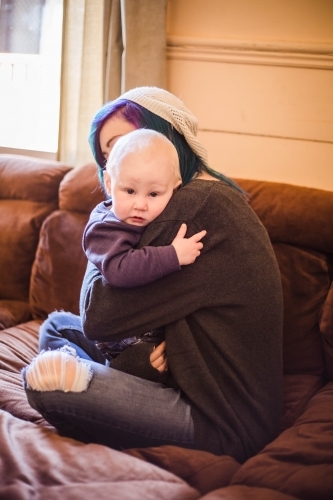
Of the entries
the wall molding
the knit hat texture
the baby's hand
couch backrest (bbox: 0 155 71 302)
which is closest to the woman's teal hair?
the knit hat texture

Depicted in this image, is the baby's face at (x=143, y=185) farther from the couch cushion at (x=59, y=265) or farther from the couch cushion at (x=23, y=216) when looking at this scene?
the couch cushion at (x=23, y=216)

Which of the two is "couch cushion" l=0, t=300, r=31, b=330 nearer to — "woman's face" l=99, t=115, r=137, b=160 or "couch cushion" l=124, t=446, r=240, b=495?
"woman's face" l=99, t=115, r=137, b=160

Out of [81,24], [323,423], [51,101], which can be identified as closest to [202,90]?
[81,24]

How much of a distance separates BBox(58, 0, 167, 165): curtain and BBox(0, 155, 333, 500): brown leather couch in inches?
14.1

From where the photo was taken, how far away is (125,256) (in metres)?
1.26

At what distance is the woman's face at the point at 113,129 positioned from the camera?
1494mm

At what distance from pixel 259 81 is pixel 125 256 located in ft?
4.61

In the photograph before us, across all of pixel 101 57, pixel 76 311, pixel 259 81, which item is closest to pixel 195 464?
pixel 76 311

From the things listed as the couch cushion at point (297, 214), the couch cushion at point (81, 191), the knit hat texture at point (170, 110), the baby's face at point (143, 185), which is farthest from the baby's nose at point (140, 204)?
the couch cushion at point (81, 191)

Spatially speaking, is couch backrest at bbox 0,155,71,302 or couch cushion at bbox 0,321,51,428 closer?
couch cushion at bbox 0,321,51,428

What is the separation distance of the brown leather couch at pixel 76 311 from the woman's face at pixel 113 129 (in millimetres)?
573

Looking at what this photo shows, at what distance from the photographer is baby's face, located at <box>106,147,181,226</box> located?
1.28 metres

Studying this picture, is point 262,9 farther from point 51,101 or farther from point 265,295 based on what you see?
point 265,295

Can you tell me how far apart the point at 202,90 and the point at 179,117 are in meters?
1.08
